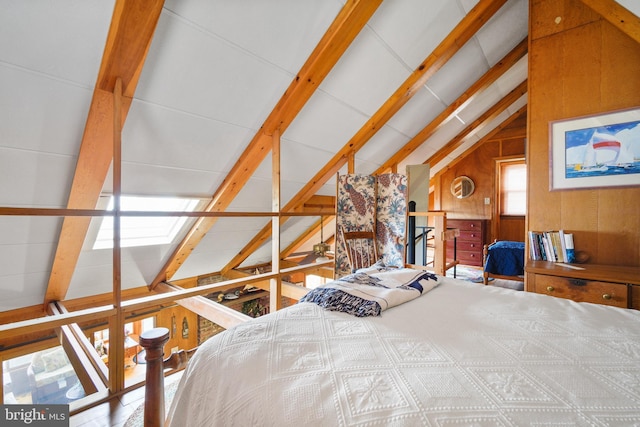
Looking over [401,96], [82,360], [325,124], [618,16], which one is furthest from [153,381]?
[618,16]

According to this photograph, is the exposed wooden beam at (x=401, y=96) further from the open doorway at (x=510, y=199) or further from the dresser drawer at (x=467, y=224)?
the open doorway at (x=510, y=199)

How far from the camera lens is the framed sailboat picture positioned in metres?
2.04

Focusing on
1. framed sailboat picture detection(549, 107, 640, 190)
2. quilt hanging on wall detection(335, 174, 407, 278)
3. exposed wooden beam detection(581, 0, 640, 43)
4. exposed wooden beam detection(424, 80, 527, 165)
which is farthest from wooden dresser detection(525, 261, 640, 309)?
exposed wooden beam detection(424, 80, 527, 165)

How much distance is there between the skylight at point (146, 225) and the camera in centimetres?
266

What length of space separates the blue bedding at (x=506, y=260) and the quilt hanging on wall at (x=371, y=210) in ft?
5.48

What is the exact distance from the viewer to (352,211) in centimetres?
336

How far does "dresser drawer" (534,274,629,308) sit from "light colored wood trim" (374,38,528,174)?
2.56m

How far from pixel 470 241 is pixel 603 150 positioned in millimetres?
3423

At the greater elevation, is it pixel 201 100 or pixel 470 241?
pixel 201 100

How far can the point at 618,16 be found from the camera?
1.97 metres

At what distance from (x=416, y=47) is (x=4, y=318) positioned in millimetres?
4643

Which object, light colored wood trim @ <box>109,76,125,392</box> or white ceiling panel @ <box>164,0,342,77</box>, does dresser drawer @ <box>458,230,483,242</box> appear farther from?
light colored wood trim @ <box>109,76,125,392</box>

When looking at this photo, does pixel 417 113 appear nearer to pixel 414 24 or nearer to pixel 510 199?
pixel 414 24

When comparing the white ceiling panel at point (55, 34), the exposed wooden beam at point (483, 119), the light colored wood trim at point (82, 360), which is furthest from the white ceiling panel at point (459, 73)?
the light colored wood trim at point (82, 360)
